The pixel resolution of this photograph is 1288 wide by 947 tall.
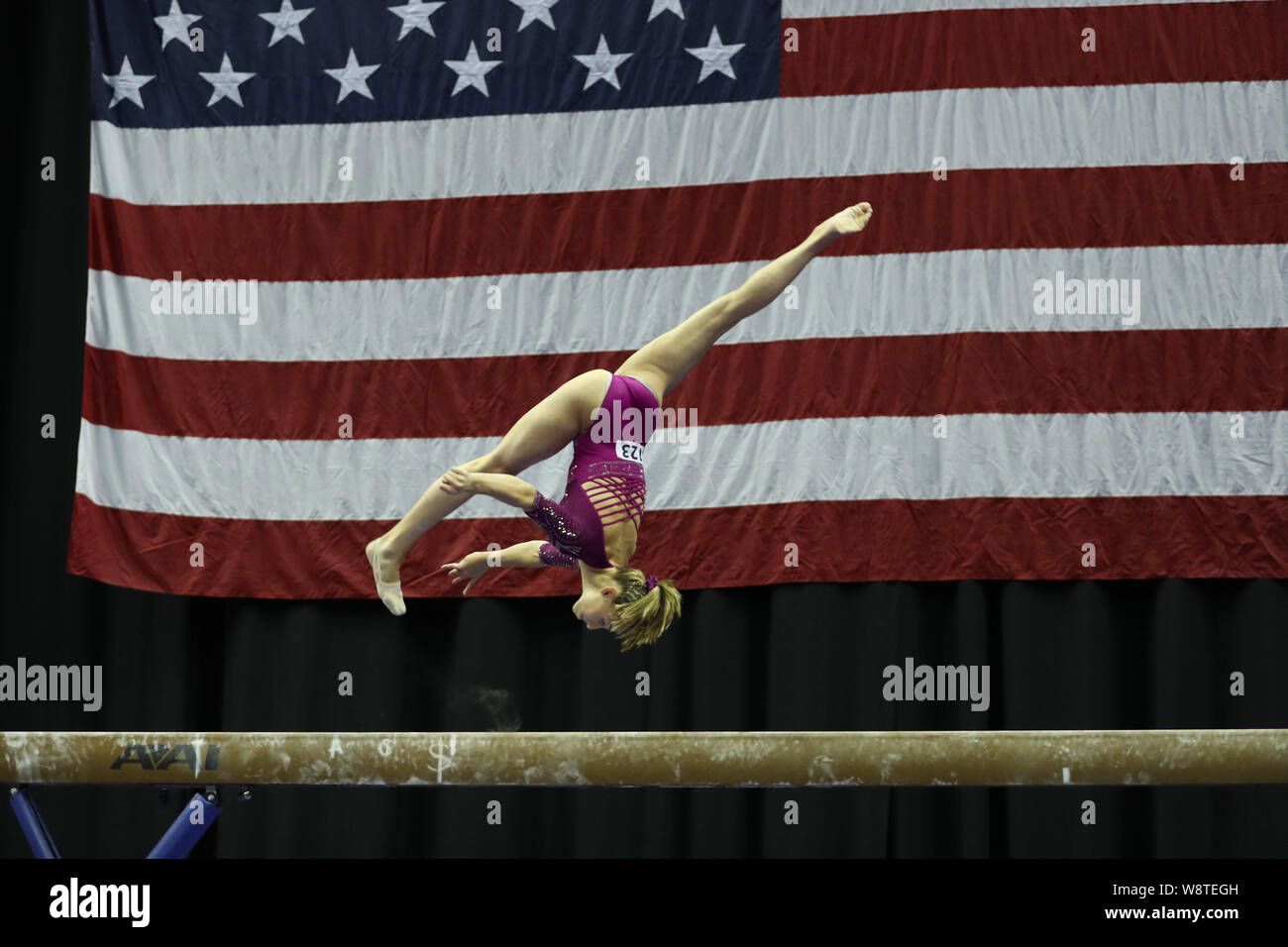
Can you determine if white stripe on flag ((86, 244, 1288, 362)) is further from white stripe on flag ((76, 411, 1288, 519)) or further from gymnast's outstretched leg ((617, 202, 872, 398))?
gymnast's outstretched leg ((617, 202, 872, 398))

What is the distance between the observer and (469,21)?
654 centimetres

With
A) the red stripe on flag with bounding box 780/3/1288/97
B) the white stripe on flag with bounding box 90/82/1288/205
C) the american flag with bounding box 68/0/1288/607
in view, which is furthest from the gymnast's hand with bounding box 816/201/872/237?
the red stripe on flag with bounding box 780/3/1288/97

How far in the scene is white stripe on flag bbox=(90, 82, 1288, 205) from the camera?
20.1 ft

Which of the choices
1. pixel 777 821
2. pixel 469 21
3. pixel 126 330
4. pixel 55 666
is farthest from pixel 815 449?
pixel 55 666

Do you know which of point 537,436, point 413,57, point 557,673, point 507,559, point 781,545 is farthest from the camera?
point 413,57

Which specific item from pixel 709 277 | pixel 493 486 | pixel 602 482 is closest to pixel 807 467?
pixel 709 277

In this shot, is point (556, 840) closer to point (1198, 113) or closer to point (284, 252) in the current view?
point (284, 252)

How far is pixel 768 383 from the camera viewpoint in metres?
6.17

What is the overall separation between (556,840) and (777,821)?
1.06m

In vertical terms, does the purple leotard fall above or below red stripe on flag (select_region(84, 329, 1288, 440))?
below

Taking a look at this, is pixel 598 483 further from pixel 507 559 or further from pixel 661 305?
pixel 661 305

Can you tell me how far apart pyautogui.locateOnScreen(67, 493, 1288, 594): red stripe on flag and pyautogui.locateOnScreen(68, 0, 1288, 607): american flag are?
0.05 ft

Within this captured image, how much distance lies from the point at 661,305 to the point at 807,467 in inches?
41.0

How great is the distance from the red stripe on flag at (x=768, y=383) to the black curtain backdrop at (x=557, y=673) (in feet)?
1.57
